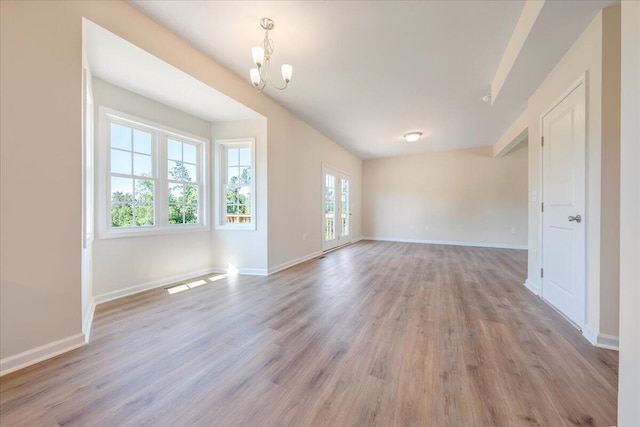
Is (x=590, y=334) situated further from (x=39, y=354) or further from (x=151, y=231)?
(x=151, y=231)

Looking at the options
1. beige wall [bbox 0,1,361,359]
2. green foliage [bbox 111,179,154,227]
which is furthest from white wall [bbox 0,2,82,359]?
green foliage [bbox 111,179,154,227]

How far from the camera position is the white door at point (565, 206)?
7.41 ft

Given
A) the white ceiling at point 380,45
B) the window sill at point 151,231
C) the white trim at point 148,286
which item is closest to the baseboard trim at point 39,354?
the white trim at point 148,286

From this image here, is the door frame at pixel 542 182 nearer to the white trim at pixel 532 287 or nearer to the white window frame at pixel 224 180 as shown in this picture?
the white trim at pixel 532 287

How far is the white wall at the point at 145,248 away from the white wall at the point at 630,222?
4.17 meters

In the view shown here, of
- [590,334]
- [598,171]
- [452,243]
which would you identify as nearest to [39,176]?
[598,171]

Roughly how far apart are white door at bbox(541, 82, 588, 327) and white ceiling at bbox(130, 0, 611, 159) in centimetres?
61

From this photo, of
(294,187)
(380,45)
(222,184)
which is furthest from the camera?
(294,187)

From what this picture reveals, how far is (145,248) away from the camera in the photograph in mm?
3391

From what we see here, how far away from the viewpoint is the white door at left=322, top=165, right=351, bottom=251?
6.37 meters

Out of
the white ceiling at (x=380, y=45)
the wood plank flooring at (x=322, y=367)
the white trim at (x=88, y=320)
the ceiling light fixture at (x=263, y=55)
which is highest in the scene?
the white ceiling at (x=380, y=45)

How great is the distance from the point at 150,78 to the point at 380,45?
2566mm

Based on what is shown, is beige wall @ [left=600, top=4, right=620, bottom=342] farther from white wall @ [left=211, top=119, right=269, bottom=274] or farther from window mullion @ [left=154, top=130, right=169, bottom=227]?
window mullion @ [left=154, top=130, right=169, bottom=227]

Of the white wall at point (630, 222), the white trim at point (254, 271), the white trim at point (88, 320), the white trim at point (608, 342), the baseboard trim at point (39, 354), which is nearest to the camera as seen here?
the white wall at point (630, 222)
